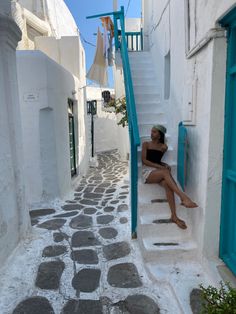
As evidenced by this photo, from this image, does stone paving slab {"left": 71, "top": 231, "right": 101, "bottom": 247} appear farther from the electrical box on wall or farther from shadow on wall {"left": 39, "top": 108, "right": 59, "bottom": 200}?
the electrical box on wall

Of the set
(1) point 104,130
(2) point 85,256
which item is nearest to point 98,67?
(2) point 85,256

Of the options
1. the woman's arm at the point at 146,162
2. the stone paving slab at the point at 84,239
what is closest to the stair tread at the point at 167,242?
the stone paving slab at the point at 84,239

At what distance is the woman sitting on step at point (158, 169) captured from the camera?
321cm

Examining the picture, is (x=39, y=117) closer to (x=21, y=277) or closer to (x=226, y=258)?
(x=21, y=277)

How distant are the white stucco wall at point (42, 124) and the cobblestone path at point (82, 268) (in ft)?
2.21

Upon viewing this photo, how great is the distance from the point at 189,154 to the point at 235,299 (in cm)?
197

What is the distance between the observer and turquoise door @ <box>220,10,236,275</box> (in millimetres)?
2277

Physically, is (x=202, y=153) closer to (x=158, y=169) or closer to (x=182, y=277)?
(x=158, y=169)

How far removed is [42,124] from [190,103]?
3278mm

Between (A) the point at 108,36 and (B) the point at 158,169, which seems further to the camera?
(A) the point at 108,36

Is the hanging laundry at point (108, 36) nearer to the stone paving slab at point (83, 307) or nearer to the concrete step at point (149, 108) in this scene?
the concrete step at point (149, 108)

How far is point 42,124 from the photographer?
202 inches

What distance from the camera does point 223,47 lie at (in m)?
2.34

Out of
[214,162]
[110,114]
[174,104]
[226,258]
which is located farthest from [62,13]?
Answer: [226,258]
